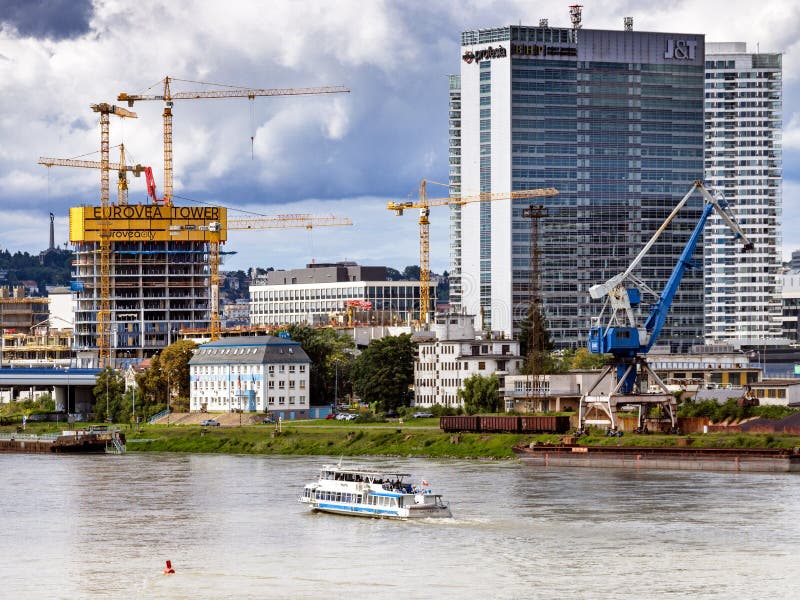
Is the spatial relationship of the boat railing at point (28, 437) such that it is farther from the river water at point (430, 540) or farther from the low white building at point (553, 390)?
the river water at point (430, 540)

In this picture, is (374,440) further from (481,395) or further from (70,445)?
(70,445)

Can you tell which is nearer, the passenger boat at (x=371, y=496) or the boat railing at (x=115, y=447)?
the passenger boat at (x=371, y=496)

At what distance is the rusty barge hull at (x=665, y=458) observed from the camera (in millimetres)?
133875

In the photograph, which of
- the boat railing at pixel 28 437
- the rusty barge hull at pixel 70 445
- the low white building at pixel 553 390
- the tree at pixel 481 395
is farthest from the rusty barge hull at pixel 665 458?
the boat railing at pixel 28 437

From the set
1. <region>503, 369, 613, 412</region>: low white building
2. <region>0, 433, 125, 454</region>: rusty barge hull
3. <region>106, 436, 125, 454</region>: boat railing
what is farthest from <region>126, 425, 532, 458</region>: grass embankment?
<region>503, 369, 613, 412</region>: low white building

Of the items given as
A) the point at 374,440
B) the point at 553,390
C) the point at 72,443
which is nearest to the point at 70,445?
the point at 72,443

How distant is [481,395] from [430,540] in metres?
93.5

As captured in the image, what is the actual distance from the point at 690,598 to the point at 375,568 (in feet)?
56.9

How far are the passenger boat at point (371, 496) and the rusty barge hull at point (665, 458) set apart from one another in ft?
119

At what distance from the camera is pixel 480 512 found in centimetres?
10556

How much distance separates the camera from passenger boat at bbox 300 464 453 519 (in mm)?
104562

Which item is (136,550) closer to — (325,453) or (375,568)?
(375,568)

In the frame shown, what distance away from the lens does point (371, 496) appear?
10750cm

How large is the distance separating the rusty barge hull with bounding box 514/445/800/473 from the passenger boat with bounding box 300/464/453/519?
36.2 meters
